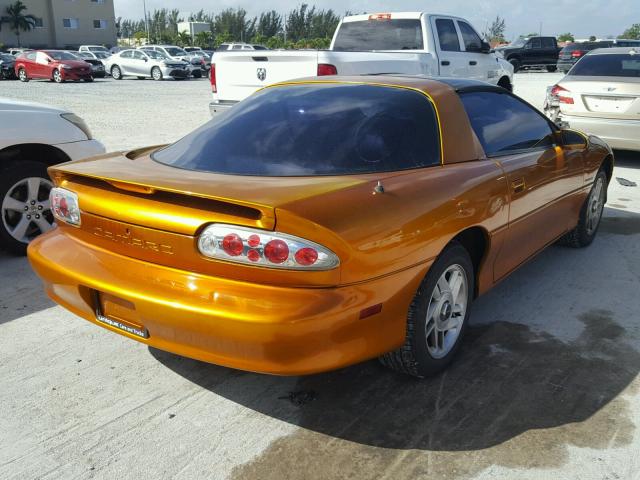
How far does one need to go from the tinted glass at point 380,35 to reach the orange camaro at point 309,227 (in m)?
6.31

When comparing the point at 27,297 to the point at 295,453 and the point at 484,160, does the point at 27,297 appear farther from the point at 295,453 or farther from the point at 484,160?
the point at 484,160

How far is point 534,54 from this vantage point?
111 feet

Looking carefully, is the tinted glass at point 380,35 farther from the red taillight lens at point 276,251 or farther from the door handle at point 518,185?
the red taillight lens at point 276,251

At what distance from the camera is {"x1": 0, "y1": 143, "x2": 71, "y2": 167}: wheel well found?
16.5ft

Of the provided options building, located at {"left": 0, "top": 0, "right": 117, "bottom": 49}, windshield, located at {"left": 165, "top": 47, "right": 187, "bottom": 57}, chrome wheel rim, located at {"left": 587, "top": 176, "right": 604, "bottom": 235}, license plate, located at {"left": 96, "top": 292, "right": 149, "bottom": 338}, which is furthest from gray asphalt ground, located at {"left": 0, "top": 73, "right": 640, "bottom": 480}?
building, located at {"left": 0, "top": 0, "right": 117, "bottom": 49}

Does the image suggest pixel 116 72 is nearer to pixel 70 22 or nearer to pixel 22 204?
pixel 22 204

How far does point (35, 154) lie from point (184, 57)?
32.4 metres

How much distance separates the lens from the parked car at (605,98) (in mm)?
8180

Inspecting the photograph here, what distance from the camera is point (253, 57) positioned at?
8.47m

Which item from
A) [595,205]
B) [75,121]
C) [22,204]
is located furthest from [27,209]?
[595,205]

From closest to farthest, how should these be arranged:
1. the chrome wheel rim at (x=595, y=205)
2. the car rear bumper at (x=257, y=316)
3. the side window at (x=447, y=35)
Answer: the car rear bumper at (x=257, y=316), the chrome wheel rim at (x=595, y=205), the side window at (x=447, y=35)

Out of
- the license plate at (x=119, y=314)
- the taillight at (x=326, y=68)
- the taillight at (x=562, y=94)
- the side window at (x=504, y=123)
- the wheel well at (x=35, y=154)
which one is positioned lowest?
the license plate at (x=119, y=314)

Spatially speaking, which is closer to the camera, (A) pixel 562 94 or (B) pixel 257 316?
(B) pixel 257 316

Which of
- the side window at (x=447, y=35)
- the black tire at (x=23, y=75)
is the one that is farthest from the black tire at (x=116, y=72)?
the side window at (x=447, y=35)
